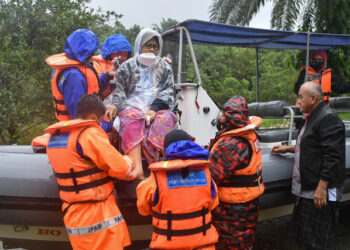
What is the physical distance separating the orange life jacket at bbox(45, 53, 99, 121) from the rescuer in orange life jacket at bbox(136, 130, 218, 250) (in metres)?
0.96

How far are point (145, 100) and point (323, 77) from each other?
119 inches

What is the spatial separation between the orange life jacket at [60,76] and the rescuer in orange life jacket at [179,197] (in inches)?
37.8

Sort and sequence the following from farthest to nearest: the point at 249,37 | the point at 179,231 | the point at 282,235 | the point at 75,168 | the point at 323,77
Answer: the point at 323,77, the point at 249,37, the point at 282,235, the point at 75,168, the point at 179,231

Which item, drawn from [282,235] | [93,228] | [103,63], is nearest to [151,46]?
[103,63]

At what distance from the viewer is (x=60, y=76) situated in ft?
7.89

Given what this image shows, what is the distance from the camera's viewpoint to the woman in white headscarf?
2.32 metres

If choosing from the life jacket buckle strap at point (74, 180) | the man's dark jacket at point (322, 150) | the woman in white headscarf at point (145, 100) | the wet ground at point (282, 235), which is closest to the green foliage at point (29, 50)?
the wet ground at point (282, 235)

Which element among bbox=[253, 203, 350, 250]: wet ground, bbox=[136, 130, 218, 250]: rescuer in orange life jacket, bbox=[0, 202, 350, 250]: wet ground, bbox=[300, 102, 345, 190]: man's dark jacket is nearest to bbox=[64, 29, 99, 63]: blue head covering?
bbox=[136, 130, 218, 250]: rescuer in orange life jacket

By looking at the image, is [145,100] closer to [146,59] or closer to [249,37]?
[146,59]

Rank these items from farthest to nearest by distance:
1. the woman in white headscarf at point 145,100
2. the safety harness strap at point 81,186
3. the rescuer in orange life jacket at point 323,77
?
1. the rescuer in orange life jacket at point 323,77
2. the woman in white headscarf at point 145,100
3. the safety harness strap at point 81,186

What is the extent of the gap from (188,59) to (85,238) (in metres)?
2.23

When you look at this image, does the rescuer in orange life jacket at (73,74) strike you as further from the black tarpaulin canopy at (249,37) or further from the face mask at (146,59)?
the black tarpaulin canopy at (249,37)

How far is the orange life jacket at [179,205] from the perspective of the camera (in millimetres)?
1799

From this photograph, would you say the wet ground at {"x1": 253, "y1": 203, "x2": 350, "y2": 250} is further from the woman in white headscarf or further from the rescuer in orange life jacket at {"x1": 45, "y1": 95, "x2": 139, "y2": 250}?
the rescuer in orange life jacket at {"x1": 45, "y1": 95, "x2": 139, "y2": 250}
